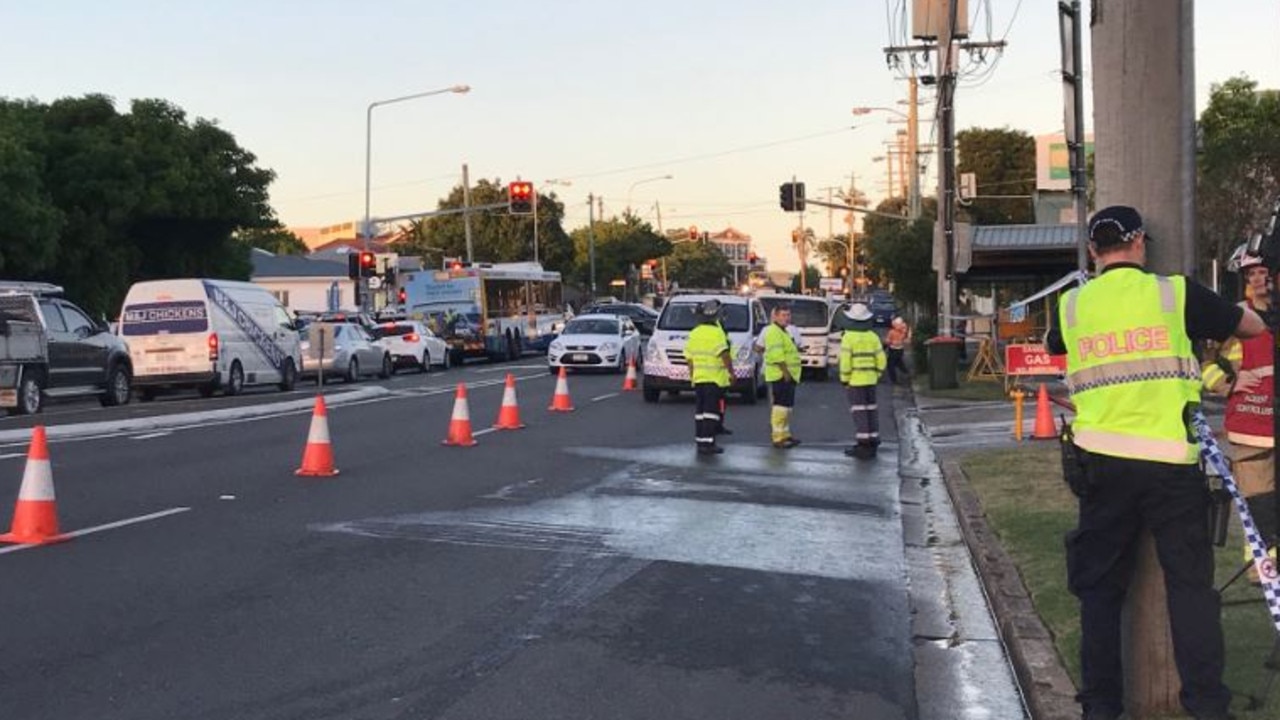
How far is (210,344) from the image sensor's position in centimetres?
2662

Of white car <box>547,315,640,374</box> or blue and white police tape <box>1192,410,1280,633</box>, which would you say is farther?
white car <box>547,315,640,374</box>

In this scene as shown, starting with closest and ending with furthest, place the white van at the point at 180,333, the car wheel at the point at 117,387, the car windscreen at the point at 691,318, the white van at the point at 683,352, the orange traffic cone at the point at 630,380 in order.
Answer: the white van at the point at 683,352, the car windscreen at the point at 691,318, the car wheel at the point at 117,387, the white van at the point at 180,333, the orange traffic cone at the point at 630,380

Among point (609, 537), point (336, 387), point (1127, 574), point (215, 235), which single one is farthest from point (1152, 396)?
point (215, 235)

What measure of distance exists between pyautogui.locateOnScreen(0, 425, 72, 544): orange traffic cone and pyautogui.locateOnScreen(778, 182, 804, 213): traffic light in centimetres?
3562

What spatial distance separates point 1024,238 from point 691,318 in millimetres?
8201

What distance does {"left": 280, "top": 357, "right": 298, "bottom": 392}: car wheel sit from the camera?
29844mm

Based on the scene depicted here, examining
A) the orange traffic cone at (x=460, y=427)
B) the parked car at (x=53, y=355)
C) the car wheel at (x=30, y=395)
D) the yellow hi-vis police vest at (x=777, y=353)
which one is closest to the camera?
the yellow hi-vis police vest at (x=777, y=353)

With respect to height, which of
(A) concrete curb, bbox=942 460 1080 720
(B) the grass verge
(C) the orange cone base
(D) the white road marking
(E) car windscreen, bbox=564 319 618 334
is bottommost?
(A) concrete curb, bbox=942 460 1080 720

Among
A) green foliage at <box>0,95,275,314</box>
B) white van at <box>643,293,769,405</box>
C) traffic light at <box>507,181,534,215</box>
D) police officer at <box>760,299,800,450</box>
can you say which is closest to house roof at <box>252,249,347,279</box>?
green foliage at <box>0,95,275,314</box>

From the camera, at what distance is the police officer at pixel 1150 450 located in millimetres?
4934

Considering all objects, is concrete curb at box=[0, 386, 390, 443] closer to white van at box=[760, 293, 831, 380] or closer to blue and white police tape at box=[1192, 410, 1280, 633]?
white van at box=[760, 293, 831, 380]

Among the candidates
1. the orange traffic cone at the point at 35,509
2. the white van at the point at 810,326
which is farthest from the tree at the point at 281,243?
the orange traffic cone at the point at 35,509

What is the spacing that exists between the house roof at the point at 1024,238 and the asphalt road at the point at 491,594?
46.5ft

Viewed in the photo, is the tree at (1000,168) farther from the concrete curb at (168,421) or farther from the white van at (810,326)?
the concrete curb at (168,421)
